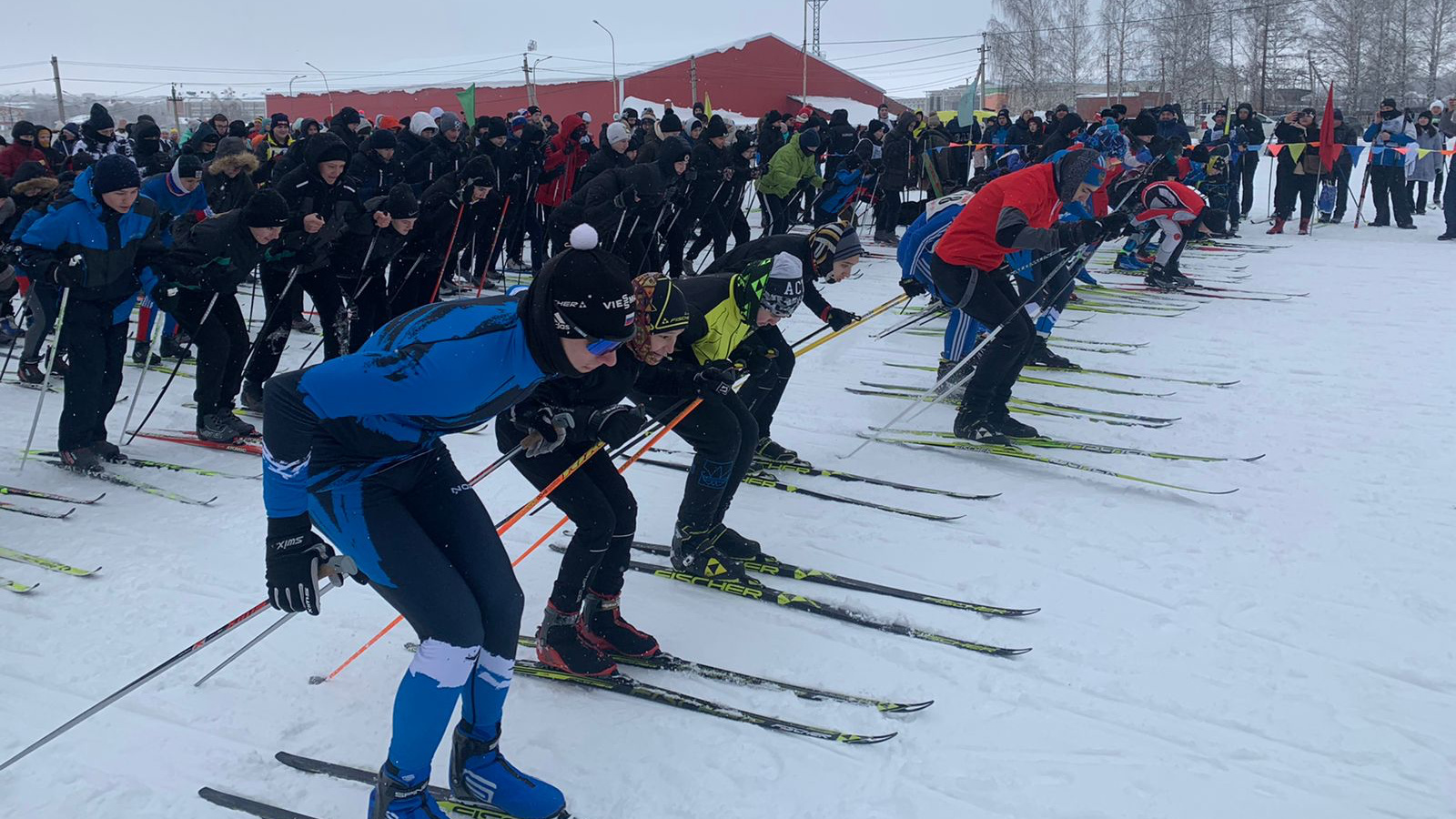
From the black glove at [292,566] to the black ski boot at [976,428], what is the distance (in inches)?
163

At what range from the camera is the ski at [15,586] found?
3732 millimetres

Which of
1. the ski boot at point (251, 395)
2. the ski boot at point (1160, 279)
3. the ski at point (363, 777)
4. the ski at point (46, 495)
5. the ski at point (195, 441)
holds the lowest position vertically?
the ski at point (363, 777)

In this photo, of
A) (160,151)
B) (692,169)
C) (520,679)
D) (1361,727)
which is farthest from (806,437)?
(160,151)

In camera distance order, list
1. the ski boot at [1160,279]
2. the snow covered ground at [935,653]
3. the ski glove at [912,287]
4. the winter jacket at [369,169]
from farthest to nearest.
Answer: the ski boot at [1160,279]
the winter jacket at [369,169]
the ski glove at [912,287]
the snow covered ground at [935,653]

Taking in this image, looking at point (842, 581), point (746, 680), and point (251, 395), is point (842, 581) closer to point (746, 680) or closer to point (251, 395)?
point (746, 680)

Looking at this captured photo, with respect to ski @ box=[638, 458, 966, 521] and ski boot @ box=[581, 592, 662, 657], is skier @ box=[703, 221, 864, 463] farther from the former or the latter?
ski boot @ box=[581, 592, 662, 657]

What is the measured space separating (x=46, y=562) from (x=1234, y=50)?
44654mm

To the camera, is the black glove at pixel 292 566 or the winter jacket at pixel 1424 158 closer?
the black glove at pixel 292 566

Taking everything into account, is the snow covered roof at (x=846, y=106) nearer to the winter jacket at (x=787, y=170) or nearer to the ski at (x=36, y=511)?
the winter jacket at (x=787, y=170)

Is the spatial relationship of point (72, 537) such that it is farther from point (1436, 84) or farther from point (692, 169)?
point (1436, 84)

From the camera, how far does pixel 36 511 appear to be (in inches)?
175

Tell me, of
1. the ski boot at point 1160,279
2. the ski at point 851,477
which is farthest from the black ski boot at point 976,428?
the ski boot at point 1160,279

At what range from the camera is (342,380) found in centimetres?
213

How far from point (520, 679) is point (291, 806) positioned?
2.65 feet
